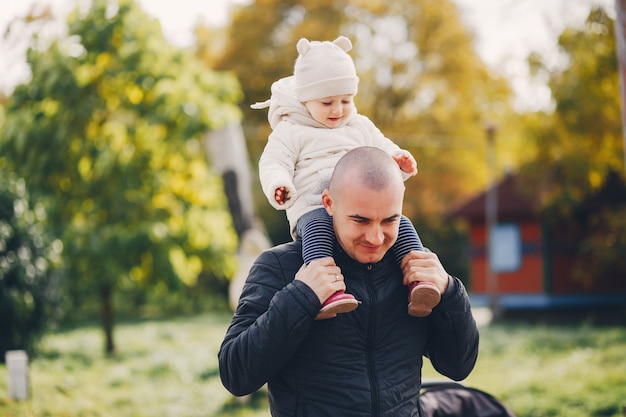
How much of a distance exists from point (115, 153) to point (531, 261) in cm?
1254

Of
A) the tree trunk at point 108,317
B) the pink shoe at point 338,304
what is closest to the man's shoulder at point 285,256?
the pink shoe at point 338,304

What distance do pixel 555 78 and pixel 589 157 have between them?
166 cm

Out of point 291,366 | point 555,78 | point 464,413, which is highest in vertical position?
point 555,78

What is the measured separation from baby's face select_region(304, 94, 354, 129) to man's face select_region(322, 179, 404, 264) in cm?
50

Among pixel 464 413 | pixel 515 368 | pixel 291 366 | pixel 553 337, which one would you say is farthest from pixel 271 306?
pixel 553 337

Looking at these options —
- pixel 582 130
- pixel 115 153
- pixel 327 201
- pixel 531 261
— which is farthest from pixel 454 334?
pixel 531 261

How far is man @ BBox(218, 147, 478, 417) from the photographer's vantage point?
7.76 feet

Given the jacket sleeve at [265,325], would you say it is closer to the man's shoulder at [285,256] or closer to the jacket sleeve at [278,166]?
the man's shoulder at [285,256]

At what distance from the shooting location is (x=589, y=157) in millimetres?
15625

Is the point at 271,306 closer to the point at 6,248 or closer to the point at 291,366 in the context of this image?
the point at 291,366

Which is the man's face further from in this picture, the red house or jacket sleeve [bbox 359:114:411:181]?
the red house

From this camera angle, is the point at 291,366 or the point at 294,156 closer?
the point at 291,366

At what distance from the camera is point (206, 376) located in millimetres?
11227

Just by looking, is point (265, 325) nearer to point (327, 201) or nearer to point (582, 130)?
point (327, 201)
